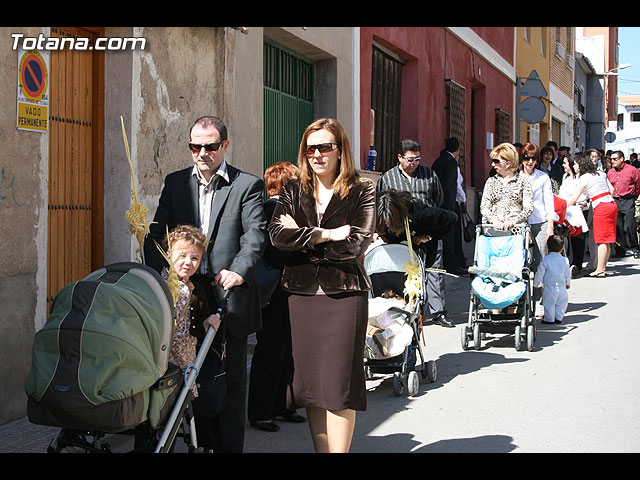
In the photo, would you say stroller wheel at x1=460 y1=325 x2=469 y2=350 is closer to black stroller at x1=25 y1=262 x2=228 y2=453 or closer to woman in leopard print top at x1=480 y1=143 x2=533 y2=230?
woman in leopard print top at x1=480 y1=143 x2=533 y2=230

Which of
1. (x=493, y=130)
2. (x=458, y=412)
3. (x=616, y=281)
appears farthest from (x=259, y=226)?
(x=493, y=130)

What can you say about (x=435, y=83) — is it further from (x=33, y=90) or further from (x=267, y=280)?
(x=267, y=280)

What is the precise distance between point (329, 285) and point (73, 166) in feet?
10.4

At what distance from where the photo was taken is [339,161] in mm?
4539

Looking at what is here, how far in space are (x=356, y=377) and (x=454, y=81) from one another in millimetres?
13834

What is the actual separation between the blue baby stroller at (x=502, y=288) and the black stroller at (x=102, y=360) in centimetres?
498

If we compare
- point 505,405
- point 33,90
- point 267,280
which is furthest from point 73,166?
point 505,405

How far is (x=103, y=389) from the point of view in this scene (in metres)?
3.30

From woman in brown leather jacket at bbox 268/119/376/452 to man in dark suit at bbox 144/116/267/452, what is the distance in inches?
7.5

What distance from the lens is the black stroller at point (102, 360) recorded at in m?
3.30

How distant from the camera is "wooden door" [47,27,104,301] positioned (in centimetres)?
639

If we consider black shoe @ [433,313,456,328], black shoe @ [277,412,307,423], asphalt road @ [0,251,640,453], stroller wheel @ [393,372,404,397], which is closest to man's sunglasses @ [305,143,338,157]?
asphalt road @ [0,251,640,453]

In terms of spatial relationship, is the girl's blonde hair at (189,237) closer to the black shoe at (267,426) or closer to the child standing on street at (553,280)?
the black shoe at (267,426)
